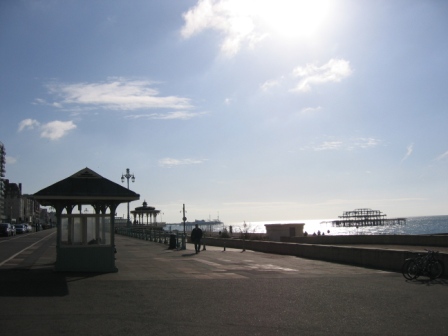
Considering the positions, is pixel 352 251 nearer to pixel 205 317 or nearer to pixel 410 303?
pixel 410 303

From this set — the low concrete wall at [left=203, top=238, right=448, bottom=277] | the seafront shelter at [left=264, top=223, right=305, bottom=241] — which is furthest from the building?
the low concrete wall at [left=203, top=238, right=448, bottom=277]

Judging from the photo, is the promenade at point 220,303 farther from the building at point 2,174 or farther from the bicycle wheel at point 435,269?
the building at point 2,174

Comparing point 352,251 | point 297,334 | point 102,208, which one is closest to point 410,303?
point 297,334

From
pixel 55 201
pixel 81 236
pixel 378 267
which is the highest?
pixel 55 201

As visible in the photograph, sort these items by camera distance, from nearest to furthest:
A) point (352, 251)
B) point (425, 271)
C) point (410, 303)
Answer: point (410, 303), point (425, 271), point (352, 251)

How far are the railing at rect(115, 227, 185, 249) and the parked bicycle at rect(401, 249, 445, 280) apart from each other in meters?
18.8

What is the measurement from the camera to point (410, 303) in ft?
39.2

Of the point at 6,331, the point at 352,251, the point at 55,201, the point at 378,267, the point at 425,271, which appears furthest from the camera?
the point at 352,251

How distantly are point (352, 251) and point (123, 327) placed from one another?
15395 mm

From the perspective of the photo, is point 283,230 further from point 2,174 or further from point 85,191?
point 2,174

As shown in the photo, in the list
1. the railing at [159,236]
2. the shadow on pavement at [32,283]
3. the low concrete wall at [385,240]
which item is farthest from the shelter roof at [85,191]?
the low concrete wall at [385,240]

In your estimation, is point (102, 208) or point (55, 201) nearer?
point (55, 201)

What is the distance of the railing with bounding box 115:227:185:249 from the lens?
33719 millimetres

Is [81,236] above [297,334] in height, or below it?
above
